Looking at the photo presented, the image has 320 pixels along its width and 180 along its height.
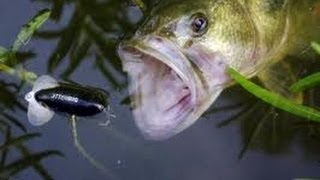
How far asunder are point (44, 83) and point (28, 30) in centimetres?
27

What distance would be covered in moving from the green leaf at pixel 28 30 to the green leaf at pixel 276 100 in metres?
0.94

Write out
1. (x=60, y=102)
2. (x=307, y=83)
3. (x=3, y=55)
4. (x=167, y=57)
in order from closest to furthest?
(x=167, y=57), (x=307, y=83), (x=60, y=102), (x=3, y=55)

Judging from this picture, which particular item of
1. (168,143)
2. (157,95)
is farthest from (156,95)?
(168,143)

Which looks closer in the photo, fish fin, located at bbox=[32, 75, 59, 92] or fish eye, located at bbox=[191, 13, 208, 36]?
fish eye, located at bbox=[191, 13, 208, 36]

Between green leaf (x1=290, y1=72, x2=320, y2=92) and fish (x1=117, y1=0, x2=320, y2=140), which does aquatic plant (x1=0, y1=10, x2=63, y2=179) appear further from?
green leaf (x1=290, y1=72, x2=320, y2=92)

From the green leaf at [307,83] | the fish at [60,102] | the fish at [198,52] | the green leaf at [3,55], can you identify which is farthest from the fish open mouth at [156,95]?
the green leaf at [3,55]

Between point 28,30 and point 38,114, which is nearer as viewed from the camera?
point 38,114

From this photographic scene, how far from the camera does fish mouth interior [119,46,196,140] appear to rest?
9.89 feet

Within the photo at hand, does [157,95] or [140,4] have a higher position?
[140,4]

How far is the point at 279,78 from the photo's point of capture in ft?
10.5

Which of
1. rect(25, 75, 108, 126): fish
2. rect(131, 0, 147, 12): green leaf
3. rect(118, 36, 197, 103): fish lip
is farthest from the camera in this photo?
rect(131, 0, 147, 12): green leaf

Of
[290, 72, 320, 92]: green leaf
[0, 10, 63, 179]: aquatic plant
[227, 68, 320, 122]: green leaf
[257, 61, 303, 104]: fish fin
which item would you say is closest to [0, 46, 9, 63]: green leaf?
[0, 10, 63, 179]: aquatic plant

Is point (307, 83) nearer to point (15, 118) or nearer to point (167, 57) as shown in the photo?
point (167, 57)

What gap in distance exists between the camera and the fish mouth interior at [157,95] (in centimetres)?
302
